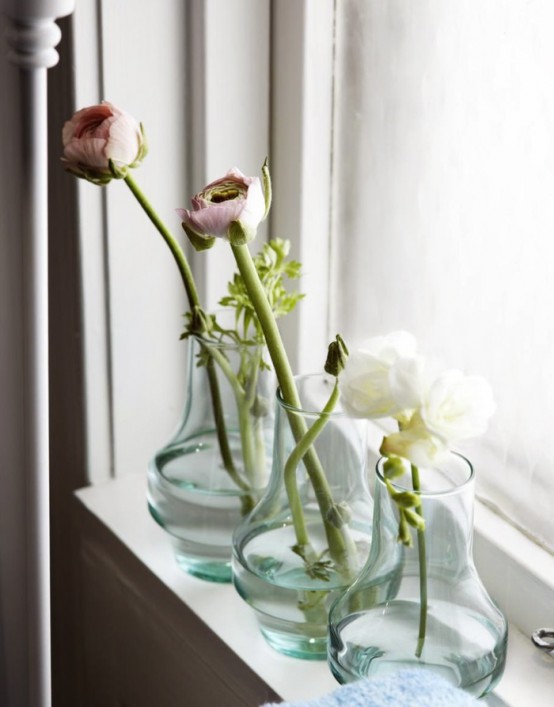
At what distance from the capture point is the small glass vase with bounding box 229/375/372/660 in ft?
2.18

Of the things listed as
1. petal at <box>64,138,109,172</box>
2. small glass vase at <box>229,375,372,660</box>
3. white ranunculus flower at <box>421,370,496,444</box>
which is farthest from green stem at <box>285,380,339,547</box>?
petal at <box>64,138,109,172</box>

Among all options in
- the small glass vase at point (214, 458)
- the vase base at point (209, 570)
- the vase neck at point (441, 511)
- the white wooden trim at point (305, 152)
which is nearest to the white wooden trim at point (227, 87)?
the white wooden trim at point (305, 152)

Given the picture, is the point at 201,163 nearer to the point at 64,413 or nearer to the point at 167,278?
the point at 167,278

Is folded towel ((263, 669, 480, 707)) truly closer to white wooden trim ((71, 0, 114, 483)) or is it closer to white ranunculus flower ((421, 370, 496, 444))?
white ranunculus flower ((421, 370, 496, 444))

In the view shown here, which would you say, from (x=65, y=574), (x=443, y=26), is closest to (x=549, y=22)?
(x=443, y=26)

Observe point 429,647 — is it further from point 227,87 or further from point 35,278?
point 227,87

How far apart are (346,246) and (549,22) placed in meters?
0.29

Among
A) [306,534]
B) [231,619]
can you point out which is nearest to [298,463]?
[306,534]

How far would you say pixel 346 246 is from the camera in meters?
0.88

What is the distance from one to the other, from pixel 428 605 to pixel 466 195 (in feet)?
1.00

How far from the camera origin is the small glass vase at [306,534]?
664mm

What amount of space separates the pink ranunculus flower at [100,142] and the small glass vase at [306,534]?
0.63 ft

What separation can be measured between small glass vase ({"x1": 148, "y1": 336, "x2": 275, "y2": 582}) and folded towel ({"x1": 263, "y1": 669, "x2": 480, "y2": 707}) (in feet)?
0.82

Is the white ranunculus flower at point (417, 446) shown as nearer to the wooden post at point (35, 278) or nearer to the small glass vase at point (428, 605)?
the small glass vase at point (428, 605)
